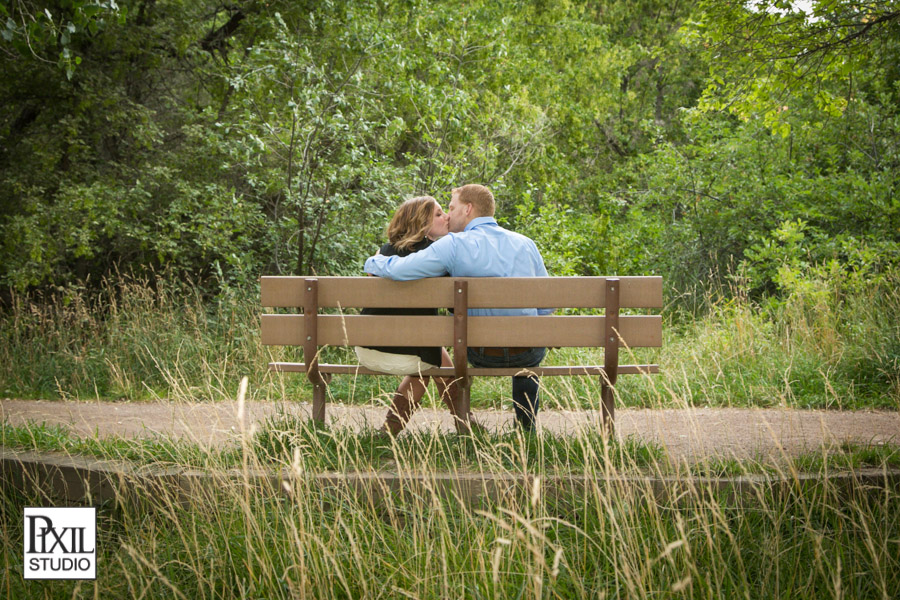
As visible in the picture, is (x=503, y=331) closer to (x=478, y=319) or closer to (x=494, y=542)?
(x=478, y=319)

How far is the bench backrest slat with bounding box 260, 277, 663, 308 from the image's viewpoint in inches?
161

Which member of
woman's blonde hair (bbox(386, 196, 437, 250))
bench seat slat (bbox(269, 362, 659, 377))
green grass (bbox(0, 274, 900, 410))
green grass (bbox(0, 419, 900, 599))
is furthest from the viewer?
green grass (bbox(0, 274, 900, 410))

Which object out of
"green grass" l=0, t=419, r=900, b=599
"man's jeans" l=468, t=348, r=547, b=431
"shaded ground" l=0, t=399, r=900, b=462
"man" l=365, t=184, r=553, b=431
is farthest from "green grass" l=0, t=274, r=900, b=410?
"green grass" l=0, t=419, r=900, b=599

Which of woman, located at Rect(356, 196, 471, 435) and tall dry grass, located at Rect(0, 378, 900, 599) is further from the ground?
woman, located at Rect(356, 196, 471, 435)

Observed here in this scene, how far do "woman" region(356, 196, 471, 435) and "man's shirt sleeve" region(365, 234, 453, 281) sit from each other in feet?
1.07

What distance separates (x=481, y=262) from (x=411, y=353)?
636 millimetres

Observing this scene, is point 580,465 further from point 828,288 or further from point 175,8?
point 175,8

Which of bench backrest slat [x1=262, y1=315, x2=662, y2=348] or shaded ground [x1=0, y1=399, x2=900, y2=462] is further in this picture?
shaded ground [x1=0, y1=399, x2=900, y2=462]

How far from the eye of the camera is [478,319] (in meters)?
4.18

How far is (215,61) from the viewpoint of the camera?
11820 mm

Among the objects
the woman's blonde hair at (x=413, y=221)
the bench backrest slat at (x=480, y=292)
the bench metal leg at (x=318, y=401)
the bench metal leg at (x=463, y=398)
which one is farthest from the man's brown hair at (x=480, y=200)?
the bench metal leg at (x=318, y=401)

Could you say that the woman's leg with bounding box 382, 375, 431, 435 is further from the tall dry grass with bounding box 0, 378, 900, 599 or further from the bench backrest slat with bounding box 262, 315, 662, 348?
the tall dry grass with bounding box 0, 378, 900, 599

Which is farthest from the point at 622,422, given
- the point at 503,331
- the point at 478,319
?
the point at 478,319

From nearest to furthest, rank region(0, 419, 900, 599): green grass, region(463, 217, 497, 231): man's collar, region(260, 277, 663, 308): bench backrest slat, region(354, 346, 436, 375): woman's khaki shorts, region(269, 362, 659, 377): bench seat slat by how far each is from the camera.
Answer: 1. region(0, 419, 900, 599): green grass
2. region(260, 277, 663, 308): bench backrest slat
3. region(269, 362, 659, 377): bench seat slat
4. region(354, 346, 436, 375): woman's khaki shorts
5. region(463, 217, 497, 231): man's collar
